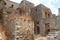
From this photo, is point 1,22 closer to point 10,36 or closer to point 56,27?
point 10,36

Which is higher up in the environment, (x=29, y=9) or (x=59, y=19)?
(x=29, y=9)

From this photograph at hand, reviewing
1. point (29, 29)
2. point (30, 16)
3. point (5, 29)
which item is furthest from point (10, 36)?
point (30, 16)

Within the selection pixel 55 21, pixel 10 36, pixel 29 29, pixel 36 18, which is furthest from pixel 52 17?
pixel 10 36

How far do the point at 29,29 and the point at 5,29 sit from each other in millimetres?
2330

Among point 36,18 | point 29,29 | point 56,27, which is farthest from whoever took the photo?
point 36,18

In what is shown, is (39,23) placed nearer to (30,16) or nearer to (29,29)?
(30,16)

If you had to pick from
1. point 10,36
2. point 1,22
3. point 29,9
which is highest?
point 29,9

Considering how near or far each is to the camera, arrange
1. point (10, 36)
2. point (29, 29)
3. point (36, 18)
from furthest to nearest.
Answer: point (36, 18)
point (29, 29)
point (10, 36)

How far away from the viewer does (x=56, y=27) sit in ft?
82.4

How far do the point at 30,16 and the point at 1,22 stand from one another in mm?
9796

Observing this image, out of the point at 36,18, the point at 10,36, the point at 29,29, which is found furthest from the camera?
the point at 36,18

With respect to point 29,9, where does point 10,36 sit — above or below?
below

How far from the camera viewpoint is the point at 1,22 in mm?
16516

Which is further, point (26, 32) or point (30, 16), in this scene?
point (30, 16)
